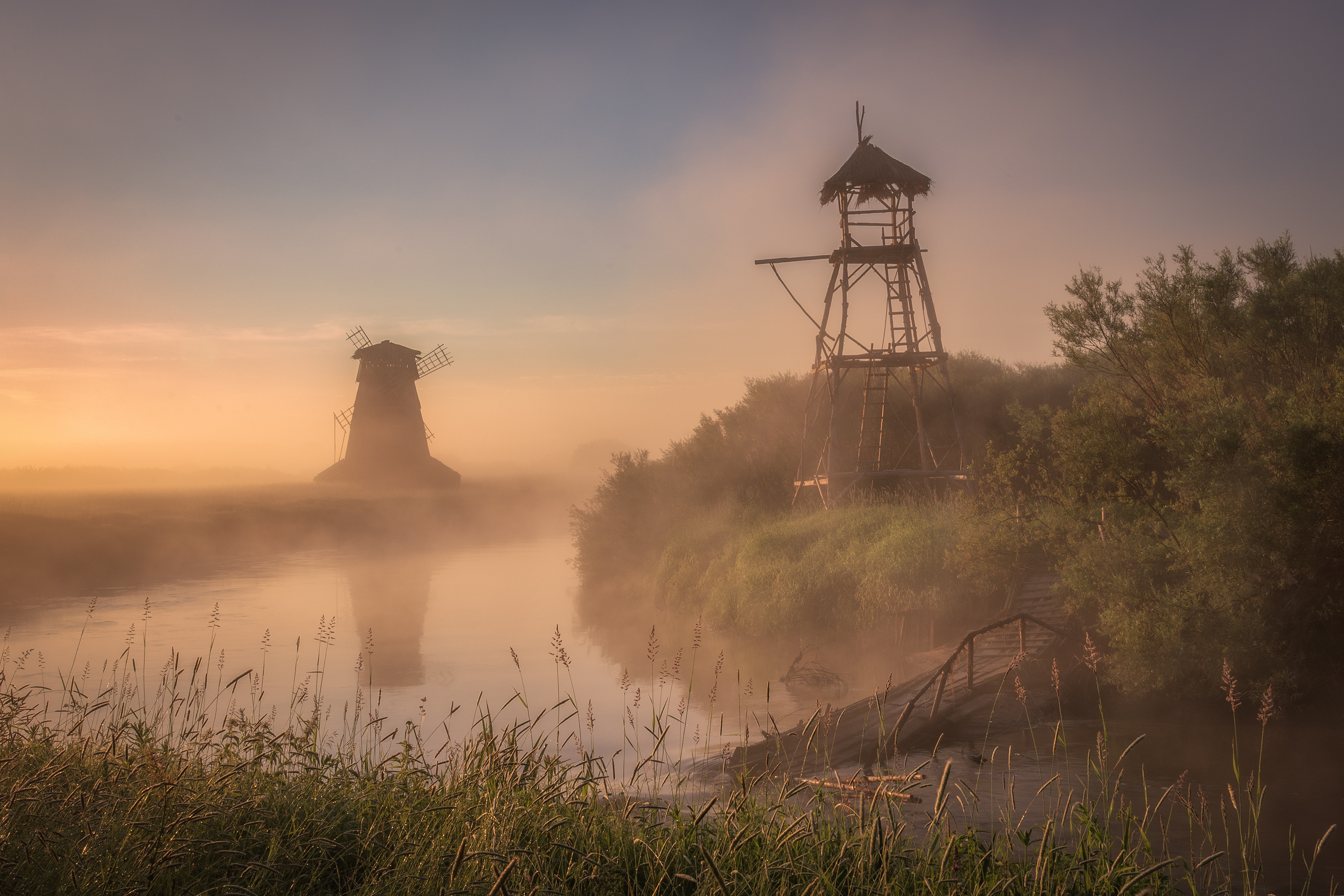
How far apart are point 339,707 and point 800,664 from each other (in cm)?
758

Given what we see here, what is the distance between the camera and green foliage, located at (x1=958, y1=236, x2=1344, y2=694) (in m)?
10.1

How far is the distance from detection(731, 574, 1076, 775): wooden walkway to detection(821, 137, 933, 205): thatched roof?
12191mm

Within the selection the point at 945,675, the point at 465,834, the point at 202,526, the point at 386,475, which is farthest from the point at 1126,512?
the point at 386,475

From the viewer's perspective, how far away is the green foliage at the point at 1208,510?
33.3 ft

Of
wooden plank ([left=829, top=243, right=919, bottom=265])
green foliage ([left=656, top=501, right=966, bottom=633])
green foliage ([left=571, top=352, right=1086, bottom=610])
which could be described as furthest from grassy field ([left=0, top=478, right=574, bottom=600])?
wooden plank ([left=829, top=243, right=919, bottom=265])

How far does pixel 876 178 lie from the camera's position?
73.3ft

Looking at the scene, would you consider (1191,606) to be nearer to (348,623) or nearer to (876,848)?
(876,848)

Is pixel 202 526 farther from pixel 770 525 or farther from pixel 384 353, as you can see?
pixel 770 525

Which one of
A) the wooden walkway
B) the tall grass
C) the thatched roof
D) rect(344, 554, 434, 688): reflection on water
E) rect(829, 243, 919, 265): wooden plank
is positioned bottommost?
rect(344, 554, 434, 688): reflection on water

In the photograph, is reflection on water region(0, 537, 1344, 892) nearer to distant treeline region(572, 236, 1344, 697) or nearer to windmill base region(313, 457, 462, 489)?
distant treeline region(572, 236, 1344, 697)

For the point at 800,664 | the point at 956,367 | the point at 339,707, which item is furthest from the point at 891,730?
the point at 956,367

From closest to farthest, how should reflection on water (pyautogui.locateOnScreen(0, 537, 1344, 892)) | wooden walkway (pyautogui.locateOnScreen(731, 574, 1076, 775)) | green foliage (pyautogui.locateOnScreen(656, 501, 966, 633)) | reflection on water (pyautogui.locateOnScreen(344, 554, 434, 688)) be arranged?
wooden walkway (pyautogui.locateOnScreen(731, 574, 1076, 775)) < reflection on water (pyautogui.locateOnScreen(0, 537, 1344, 892)) < green foliage (pyautogui.locateOnScreen(656, 501, 966, 633)) < reflection on water (pyautogui.locateOnScreen(344, 554, 434, 688))

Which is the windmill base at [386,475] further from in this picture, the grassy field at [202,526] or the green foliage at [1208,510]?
the green foliage at [1208,510]

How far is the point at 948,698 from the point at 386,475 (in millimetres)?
47234
